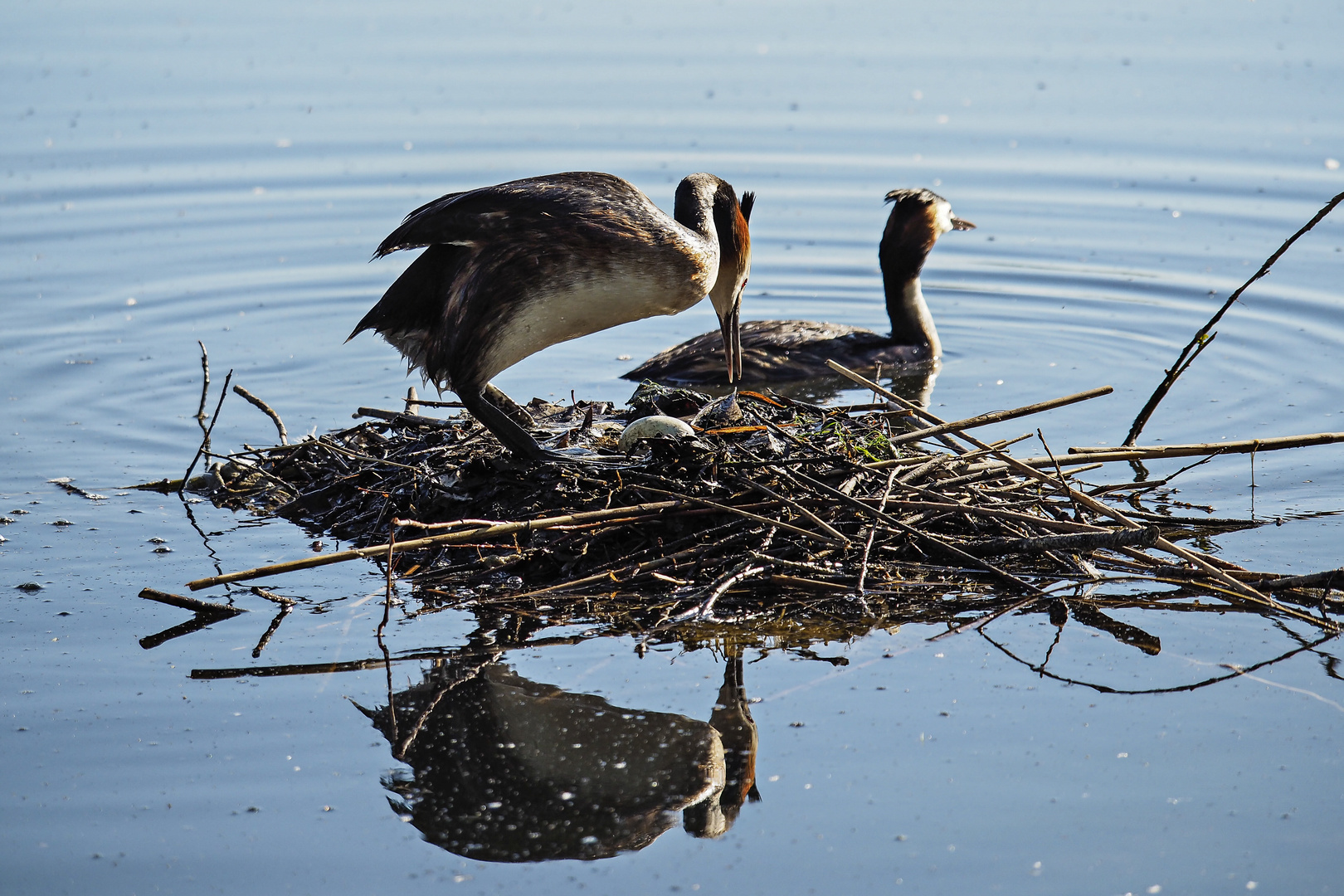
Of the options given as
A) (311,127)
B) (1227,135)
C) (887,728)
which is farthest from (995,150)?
(887,728)

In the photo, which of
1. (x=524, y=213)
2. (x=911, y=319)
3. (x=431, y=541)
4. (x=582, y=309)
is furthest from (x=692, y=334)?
(x=431, y=541)

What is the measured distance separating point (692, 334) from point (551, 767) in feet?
18.9

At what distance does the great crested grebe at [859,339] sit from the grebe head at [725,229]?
106 cm

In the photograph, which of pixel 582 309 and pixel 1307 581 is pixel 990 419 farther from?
pixel 582 309

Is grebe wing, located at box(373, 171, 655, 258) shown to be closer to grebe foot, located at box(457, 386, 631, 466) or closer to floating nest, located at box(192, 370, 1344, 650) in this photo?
grebe foot, located at box(457, 386, 631, 466)

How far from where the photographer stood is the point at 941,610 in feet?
15.6

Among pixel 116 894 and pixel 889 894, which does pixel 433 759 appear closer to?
pixel 116 894

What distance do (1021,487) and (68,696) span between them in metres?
3.28

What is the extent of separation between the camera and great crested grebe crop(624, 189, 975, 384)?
322 inches

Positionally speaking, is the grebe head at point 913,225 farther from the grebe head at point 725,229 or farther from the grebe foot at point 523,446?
the grebe foot at point 523,446

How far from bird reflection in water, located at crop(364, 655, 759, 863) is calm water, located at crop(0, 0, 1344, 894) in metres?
0.05

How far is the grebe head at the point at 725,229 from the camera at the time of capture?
6129 millimetres

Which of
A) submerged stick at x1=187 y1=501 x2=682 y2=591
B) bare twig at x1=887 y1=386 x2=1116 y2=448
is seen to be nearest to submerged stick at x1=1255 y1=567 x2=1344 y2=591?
bare twig at x1=887 y1=386 x2=1116 y2=448

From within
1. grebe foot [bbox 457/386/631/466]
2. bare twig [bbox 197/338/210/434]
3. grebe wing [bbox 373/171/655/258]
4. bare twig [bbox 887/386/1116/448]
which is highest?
grebe wing [bbox 373/171/655/258]
